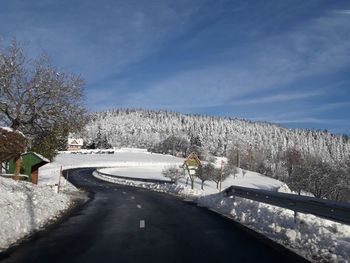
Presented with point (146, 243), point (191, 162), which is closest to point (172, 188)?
point (191, 162)

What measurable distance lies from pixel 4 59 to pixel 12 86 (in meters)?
1.74

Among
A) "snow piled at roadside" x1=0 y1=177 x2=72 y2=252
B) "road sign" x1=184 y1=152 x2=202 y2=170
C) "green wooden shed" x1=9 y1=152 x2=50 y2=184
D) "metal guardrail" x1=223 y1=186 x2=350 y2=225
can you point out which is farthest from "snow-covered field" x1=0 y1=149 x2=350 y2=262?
"road sign" x1=184 y1=152 x2=202 y2=170

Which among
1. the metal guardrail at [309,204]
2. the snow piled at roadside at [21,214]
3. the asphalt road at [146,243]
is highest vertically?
the metal guardrail at [309,204]

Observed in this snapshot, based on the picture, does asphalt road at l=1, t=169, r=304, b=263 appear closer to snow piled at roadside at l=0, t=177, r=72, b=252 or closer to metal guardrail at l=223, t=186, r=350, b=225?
snow piled at roadside at l=0, t=177, r=72, b=252

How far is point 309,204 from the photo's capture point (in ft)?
40.0

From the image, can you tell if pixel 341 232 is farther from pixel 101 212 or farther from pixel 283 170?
pixel 283 170

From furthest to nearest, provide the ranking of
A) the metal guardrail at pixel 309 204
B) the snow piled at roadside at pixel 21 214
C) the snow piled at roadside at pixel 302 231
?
1. the snow piled at roadside at pixel 21 214
2. the metal guardrail at pixel 309 204
3. the snow piled at roadside at pixel 302 231

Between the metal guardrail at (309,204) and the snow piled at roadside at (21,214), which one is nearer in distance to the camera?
the metal guardrail at (309,204)

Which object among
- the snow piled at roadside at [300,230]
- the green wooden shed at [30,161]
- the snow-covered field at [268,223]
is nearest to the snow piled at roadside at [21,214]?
the snow-covered field at [268,223]

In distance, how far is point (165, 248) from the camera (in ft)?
34.8

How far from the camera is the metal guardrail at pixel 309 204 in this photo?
10117mm

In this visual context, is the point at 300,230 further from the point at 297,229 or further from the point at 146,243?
the point at 146,243

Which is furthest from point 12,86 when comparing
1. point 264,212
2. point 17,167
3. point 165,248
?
point 165,248

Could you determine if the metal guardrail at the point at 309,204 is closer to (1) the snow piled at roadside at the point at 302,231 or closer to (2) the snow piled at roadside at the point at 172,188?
(1) the snow piled at roadside at the point at 302,231
